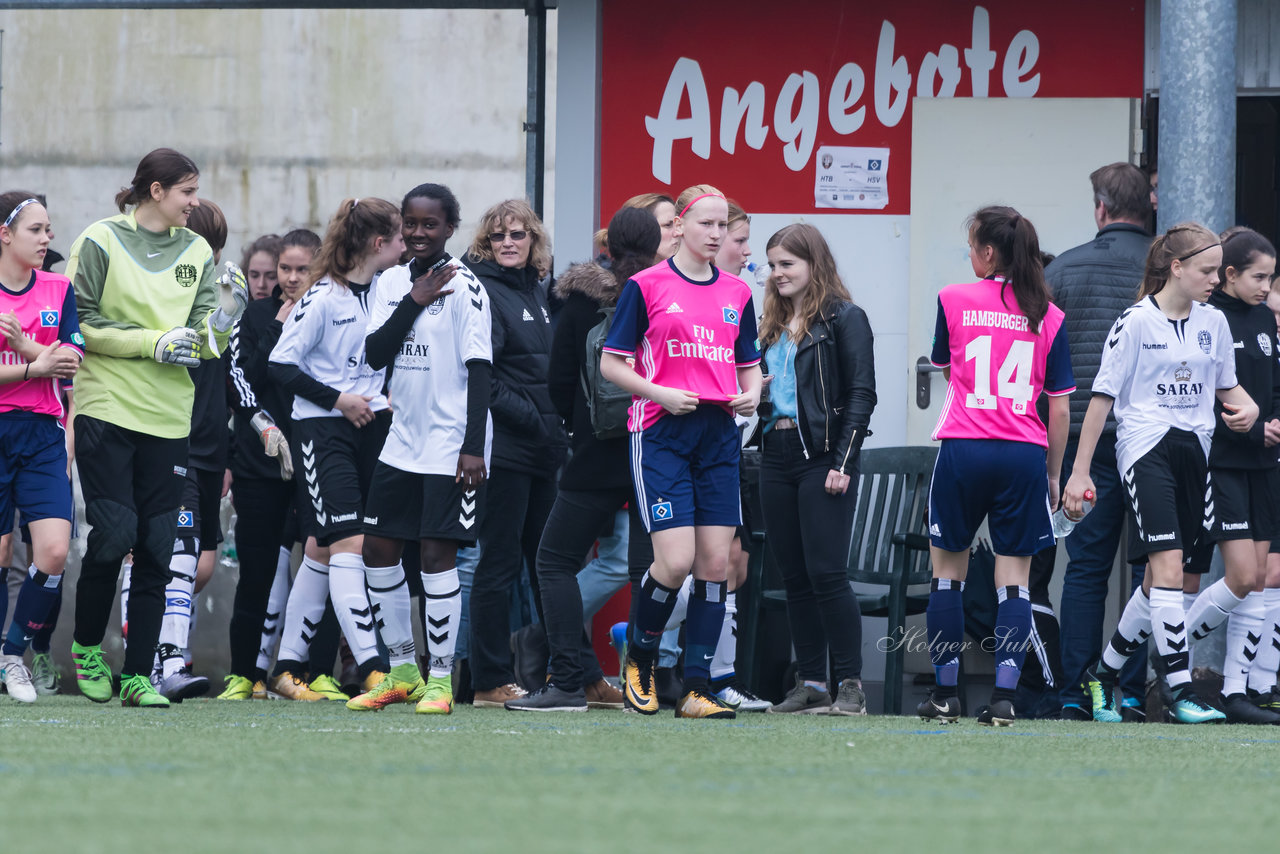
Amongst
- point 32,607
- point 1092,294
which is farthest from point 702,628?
point 1092,294

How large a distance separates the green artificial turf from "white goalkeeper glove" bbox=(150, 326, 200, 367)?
115cm

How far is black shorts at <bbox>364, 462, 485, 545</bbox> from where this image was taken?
6180 millimetres

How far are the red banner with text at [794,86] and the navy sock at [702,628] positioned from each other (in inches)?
128

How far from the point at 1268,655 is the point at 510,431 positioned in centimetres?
313

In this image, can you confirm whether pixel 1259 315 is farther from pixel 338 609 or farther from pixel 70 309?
pixel 70 309

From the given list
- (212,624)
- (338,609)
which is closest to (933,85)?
(338,609)

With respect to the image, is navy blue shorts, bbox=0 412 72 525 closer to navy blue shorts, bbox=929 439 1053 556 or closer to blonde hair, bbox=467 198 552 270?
blonde hair, bbox=467 198 552 270

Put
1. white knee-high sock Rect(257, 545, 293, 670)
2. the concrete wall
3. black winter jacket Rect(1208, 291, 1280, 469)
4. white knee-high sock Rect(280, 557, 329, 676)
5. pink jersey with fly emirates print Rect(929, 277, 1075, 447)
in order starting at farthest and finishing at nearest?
the concrete wall, white knee-high sock Rect(257, 545, 293, 670), white knee-high sock Rect(280, 557, 329, 676), black winter jacket Rect(1208, 291, 1280, 469), pink jersey with fly emirates print Rect(929, 277, 1075, 447)

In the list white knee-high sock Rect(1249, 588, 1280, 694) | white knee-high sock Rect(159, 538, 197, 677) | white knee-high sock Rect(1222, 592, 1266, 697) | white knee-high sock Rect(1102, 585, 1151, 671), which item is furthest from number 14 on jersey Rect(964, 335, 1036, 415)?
white knee-high sock Rect(159, 538, 197, 677)

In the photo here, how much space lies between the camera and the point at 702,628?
5.89 m

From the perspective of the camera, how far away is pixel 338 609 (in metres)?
6.71

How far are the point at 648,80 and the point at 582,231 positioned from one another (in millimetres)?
820

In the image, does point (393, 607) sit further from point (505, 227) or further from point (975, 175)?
point (975, 175)

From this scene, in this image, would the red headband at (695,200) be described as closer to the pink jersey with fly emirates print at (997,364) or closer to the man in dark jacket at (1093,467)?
the pink jersey with fly emirates print at (997,364)
